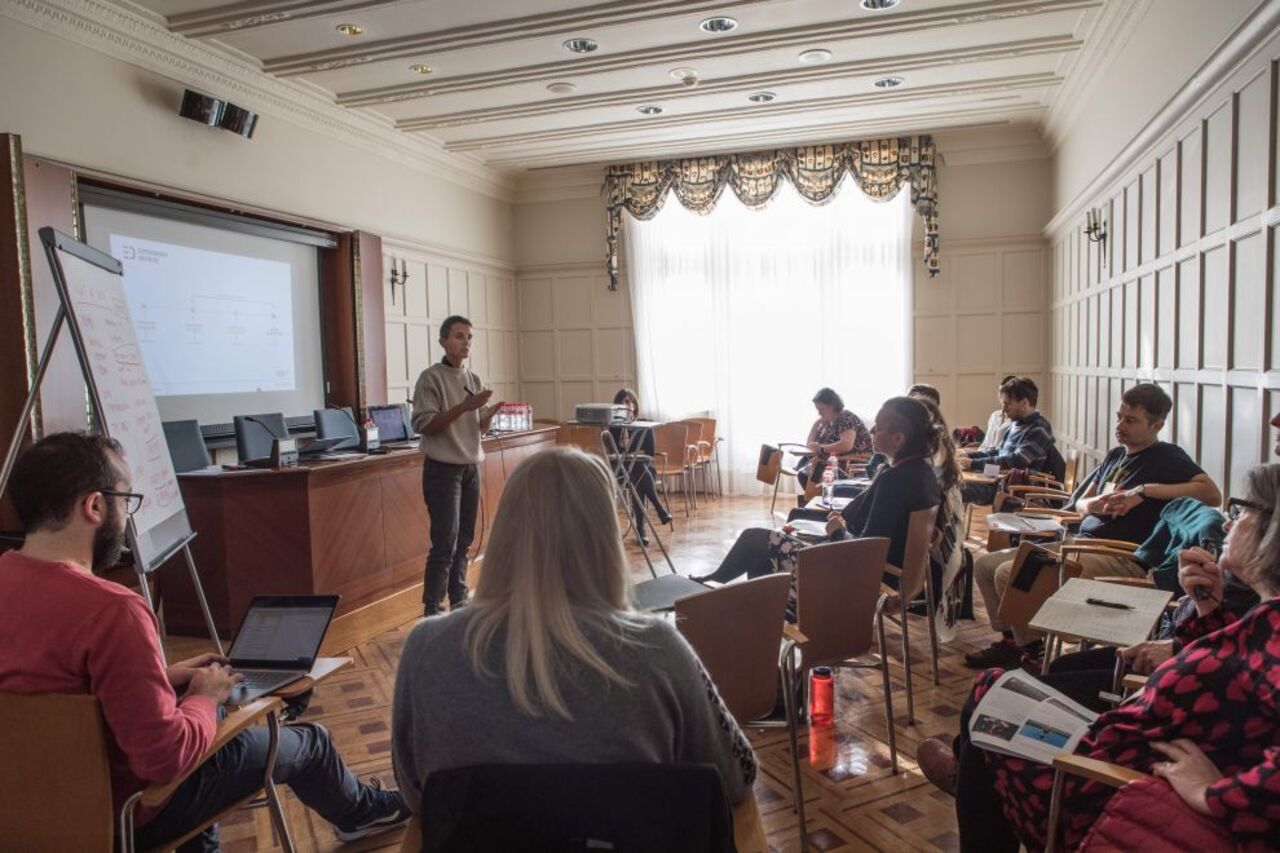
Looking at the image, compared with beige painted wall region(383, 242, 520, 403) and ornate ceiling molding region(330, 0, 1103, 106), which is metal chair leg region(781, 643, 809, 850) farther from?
beige painted wall region(383, 242, 520, 403)

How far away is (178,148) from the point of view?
5230 millimetres

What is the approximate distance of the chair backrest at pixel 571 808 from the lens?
103cm

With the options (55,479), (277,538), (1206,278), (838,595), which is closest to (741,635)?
(838,595)

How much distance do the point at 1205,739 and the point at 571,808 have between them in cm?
120

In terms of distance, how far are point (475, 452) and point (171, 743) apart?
9.38ft

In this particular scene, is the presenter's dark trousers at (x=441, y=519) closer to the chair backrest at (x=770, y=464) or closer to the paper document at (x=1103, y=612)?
the paper document at (x=1103, y=612)

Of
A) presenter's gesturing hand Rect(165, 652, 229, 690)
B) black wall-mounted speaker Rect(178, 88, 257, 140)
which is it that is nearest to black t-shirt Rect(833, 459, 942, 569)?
presenter's gesturing hand Rect(165, 652, 229, 690)

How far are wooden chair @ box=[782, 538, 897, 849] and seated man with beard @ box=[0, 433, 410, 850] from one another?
148 centimetres

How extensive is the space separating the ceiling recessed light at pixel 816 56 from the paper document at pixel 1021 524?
348 cm

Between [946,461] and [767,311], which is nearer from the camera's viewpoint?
[946,461]

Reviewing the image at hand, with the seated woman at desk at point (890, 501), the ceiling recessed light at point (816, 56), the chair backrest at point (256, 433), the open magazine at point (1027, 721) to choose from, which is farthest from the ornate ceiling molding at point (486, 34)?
the open magazine at point (1027, 721)

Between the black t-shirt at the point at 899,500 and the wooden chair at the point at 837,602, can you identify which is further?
the black t-shirt at the point at 899,500

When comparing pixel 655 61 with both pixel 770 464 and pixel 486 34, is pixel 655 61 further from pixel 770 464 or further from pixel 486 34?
pixel 770 464

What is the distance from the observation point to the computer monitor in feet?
18.2
